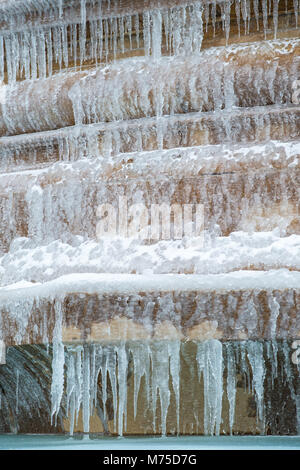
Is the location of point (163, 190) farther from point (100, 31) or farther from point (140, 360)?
point (100, 31)

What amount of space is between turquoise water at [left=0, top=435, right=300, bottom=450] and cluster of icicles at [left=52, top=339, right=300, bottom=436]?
0.12 m

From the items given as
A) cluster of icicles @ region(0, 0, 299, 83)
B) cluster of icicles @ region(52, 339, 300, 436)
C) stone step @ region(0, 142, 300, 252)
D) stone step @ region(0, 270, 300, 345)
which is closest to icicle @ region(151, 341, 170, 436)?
cluster of icicles @ region(52, 339, 300, 436)

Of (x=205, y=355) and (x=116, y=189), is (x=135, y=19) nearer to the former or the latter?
(x=116, y=189)

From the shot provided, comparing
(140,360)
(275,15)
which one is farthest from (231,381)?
(275,15)

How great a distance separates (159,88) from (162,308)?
1.93m

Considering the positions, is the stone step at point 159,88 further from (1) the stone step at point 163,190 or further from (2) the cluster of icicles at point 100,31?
(1) the stone step at point 163,190

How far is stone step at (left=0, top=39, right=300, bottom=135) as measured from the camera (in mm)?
5875

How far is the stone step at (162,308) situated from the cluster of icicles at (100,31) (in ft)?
7.24

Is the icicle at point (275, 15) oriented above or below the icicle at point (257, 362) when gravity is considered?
above

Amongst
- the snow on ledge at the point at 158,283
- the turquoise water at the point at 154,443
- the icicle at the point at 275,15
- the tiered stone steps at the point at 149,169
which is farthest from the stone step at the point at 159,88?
the turquoise water at the point at 154,443

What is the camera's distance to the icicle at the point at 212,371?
5.05 metres

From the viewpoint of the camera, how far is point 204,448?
4691mm

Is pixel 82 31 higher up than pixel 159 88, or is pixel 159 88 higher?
pixel 82 31

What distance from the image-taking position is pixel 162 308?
5.04 m
